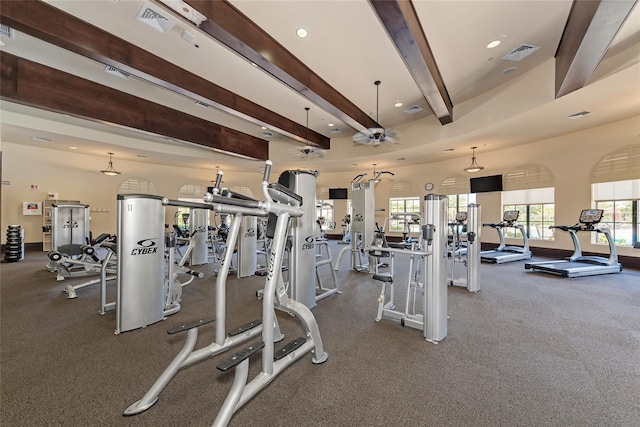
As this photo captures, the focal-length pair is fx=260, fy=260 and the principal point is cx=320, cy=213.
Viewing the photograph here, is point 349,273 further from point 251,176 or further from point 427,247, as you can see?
→ point 251,176

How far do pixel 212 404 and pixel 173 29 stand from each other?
4.74 metres

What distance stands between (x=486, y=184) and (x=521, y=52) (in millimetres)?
Answer: 5499

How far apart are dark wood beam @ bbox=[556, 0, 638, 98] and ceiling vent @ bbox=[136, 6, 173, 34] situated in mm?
5174

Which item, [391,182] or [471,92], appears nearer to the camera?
[471,92]

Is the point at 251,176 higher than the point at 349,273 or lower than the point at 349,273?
higher

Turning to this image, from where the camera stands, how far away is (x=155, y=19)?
Answer: 11.5 ft

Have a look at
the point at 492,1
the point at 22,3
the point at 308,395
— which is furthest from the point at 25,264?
the point at 492,1

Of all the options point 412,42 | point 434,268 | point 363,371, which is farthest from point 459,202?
point 363,371

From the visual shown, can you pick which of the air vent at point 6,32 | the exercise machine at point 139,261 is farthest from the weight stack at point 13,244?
the exercise machine at point 139,261

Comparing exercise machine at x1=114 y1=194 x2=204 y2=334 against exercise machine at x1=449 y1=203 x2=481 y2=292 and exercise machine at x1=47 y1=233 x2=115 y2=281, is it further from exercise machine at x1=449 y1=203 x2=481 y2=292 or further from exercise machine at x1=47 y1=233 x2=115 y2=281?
exercise machine at x1=449 y1=203 x2=481 y2=292

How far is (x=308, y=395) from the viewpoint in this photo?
1920 millimetres

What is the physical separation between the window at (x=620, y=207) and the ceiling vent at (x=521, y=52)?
15.7ft

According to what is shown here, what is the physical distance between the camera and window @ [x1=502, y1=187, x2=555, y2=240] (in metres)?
8.18

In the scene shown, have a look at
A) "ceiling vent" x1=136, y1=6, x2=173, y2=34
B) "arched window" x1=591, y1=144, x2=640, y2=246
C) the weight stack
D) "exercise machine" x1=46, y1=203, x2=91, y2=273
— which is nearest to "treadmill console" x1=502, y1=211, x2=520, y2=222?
"arched window" x1=591, y1=144, x2=640, y2=246
